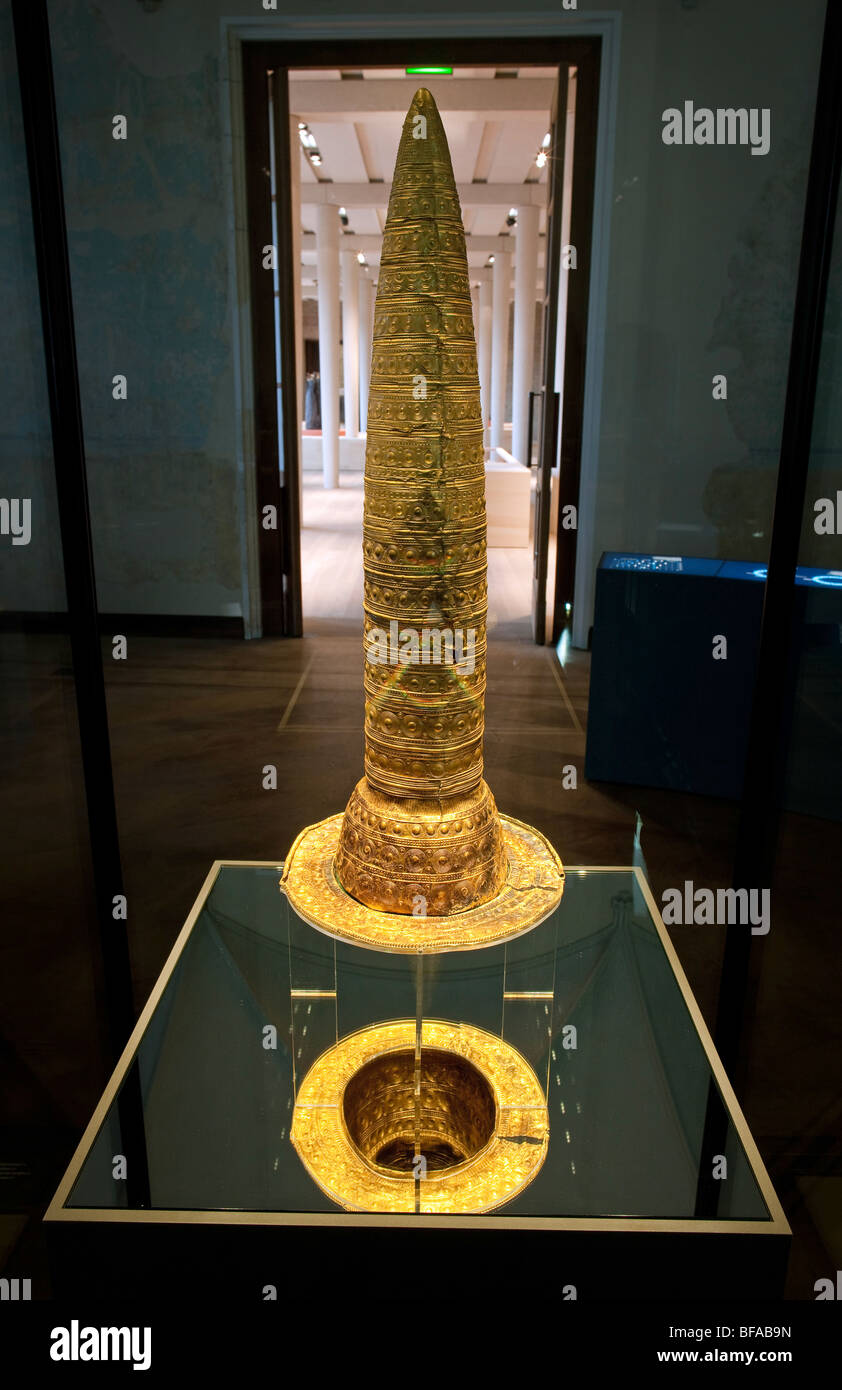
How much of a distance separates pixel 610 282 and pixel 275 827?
206 centimetres

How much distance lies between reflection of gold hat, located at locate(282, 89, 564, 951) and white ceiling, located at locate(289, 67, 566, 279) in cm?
84

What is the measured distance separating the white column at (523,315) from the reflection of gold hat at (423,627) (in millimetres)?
1811

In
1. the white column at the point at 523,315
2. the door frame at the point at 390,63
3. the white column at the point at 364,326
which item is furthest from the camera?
the white column at the point at 364,326

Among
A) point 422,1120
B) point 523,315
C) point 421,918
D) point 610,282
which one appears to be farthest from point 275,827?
point 523,315

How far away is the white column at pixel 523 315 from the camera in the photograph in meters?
3.57

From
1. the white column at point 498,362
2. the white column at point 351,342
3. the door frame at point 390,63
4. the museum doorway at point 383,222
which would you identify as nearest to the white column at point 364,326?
the white column at point 351,342

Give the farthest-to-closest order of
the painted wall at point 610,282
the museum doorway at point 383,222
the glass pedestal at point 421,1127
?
1. the museum doorway at point 383,222
2. the painted wall at point 610,282
3. the glass pedestal at point 421,1127

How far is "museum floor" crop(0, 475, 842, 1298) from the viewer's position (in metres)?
2.03

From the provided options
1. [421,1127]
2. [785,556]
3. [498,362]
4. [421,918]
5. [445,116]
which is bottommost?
[421,1127]

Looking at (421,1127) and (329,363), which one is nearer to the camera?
(421,1127)

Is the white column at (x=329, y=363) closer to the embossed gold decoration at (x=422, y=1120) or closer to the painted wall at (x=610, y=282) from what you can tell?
the painted wall at (x=610, y=282)

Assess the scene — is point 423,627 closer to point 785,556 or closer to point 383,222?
point 785,556

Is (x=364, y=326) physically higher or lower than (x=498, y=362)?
higher

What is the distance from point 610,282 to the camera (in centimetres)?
298
